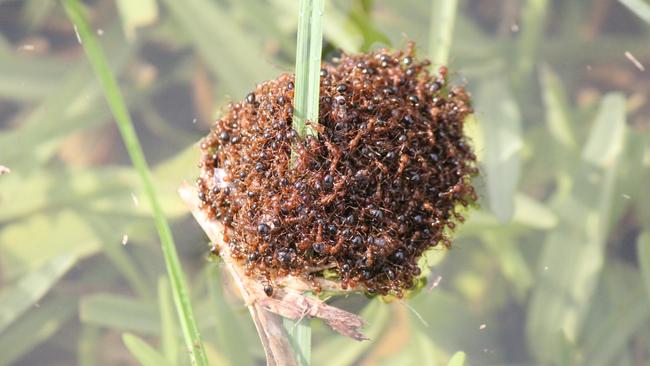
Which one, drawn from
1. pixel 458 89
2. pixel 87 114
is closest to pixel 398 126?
pixel 458 89

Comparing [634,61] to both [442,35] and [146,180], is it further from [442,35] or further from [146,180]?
[146,180]

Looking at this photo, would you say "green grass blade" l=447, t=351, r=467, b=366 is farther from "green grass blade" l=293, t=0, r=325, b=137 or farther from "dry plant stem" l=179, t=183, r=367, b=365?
"green grass blade" l=293, t=0, r=325, b=137

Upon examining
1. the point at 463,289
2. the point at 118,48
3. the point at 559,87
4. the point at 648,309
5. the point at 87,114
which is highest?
the point at 118,48

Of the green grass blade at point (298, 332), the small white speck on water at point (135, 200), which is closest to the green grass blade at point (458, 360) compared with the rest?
the green grass blade at point (298, 332)

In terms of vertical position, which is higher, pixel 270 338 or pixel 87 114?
pixel 87 114

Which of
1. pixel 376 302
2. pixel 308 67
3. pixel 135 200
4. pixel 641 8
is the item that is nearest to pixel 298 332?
pixel 376 302

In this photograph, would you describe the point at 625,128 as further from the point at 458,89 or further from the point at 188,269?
the point at 188,269

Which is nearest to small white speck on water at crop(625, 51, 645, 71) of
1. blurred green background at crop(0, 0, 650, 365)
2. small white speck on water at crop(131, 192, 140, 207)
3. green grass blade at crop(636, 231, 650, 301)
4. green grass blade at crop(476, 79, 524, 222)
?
blurred green background at crop(0, 0, 650, 365)
